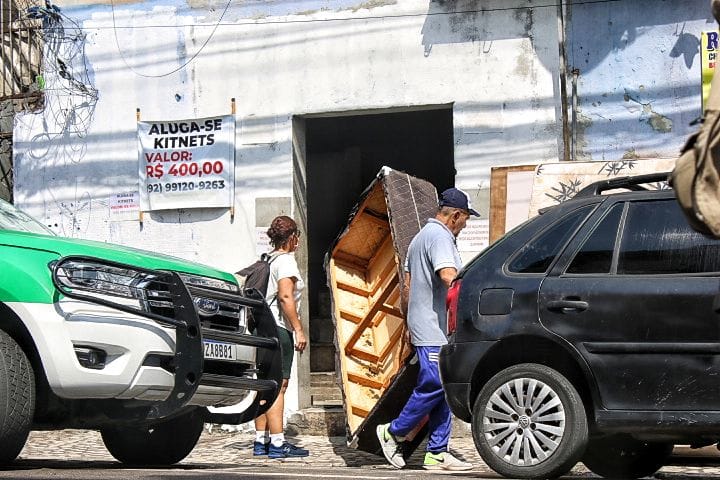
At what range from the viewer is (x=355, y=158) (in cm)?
1650

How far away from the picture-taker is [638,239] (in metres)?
7.56

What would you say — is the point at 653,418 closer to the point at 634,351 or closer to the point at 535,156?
the point at 634,351

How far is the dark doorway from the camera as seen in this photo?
52.7ft

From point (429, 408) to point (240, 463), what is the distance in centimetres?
175

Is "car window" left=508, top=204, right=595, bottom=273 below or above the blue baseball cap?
below

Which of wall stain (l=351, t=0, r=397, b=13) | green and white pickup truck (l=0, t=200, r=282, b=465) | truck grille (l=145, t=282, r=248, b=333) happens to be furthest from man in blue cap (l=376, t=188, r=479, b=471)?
wall stain (l=351, t=0, r=397, b=13)

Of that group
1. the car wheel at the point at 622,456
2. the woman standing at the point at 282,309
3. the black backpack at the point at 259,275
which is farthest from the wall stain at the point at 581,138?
the car wheel at the point at 622,456

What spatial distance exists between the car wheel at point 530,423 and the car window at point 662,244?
79 centimetres

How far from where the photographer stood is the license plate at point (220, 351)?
772 cm

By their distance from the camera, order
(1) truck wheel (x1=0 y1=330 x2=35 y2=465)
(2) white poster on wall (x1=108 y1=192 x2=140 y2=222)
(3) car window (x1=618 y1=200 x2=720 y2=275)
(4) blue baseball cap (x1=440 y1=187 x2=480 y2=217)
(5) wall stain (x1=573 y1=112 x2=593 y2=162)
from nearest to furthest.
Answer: (1) truck wheel (x1=0 y1=330 x2=35 y2=465)
(3) car window (x1=618 y1=200 x2=720 y2=275)
(4) blue baseball cap (x1=440 y1=187 x2=480 y2=217)
(5) wall stain (x1=573 y1=112 x2=593 y2=162)
(2) white poster on wall (x1=108 y1=192 x2=140 y2=222)

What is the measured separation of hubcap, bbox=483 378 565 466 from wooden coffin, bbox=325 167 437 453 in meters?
3.01

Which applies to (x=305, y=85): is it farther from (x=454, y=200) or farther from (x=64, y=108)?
(x=454, y=200)

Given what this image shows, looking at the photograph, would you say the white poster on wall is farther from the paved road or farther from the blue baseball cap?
the blue baseball cap

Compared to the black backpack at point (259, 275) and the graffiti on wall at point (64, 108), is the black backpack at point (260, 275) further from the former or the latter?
the graffiti on wall at point (64, 108)
